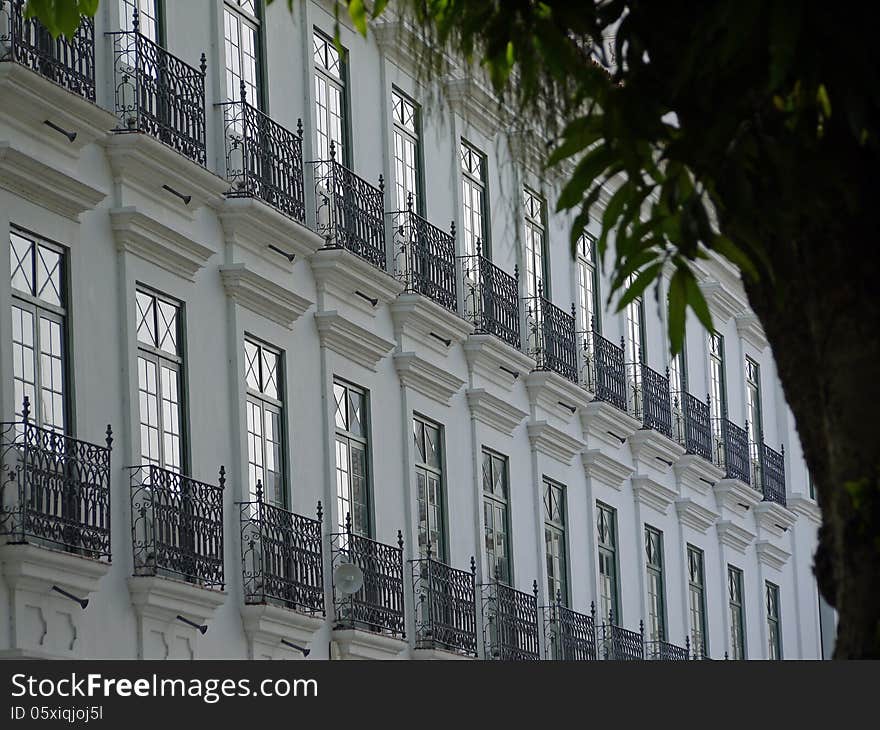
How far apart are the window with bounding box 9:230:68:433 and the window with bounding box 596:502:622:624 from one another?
41.0 ft

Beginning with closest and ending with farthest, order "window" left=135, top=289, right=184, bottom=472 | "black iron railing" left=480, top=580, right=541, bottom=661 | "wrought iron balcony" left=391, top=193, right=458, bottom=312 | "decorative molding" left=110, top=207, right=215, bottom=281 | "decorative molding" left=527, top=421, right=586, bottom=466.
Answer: "decorative molding" left=110, top=207, right=215, bottom=281, "window" left=135, top=289, right=184, bottom=472, "wrought iron balcony" left=391, top=193, right=458, bottom=312, "black iron railing" left=480, top=580, right=541, bottom=661, "decorative molding" left=527, top=421, right=586, bottom=466

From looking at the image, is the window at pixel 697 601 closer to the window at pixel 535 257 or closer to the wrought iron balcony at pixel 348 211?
the window at pixel 535 257

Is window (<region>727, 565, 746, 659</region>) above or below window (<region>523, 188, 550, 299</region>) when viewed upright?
below

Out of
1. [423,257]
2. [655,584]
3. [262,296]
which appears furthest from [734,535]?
[262,296]

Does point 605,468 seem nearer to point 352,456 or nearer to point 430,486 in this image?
point 430,486

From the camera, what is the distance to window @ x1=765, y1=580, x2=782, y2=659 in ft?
114

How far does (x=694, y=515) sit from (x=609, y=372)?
403 centimetres

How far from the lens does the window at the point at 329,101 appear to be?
70.7 feet

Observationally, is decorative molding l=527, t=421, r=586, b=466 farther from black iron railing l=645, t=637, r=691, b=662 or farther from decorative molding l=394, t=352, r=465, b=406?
black iron railing l=645, t=637, r=691, b=662

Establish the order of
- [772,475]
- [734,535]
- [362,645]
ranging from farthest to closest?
1. [772,475]
2. [734,535]
3. [362,645]

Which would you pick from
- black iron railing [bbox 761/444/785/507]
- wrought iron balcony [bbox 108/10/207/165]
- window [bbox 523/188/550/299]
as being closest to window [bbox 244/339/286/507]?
wrought iron balcony [bbox 108/10/207/165]

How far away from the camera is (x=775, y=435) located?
36.9 metres

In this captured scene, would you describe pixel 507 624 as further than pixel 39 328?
Yes

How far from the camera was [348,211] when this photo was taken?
21.1 metres
